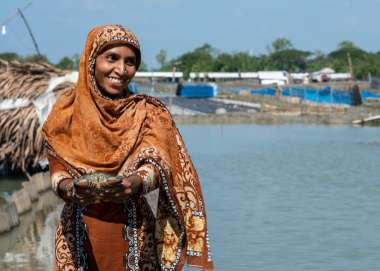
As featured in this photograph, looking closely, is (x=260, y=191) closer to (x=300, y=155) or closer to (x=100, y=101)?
(x=300, y=155)

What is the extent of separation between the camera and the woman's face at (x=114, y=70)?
3.03 m

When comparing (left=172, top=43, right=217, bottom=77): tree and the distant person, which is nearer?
the distant person

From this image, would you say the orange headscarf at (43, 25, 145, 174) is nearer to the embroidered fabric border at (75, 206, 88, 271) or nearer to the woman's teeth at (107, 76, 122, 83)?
the woman's teeth at (107, 76, 122, 83)

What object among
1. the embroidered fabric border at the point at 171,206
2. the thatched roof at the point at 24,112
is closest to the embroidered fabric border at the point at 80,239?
the embroidered fabric border at the point at 171,206

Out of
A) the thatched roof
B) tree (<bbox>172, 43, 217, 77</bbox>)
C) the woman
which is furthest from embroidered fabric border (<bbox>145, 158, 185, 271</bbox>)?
tree (<bbox>172, 43, 217, 77</bbox>)

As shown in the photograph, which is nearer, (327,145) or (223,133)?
(327,145)

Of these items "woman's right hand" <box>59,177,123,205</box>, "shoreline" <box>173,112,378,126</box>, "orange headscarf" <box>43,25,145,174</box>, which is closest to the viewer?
"woman's right hand" <box>59,177,123,205</box>

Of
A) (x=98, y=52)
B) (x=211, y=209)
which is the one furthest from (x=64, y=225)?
(x=211, y=209)

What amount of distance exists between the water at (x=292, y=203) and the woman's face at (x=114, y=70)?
5.53 m

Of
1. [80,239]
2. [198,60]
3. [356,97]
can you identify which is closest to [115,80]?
[80,239]

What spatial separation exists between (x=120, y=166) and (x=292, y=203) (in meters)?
11.4

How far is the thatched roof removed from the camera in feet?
48.0

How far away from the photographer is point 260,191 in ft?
53.5

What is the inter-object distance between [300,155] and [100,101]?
2263cm
